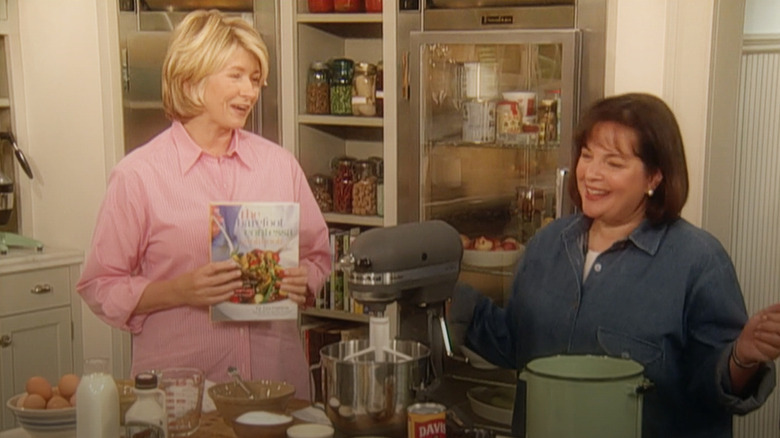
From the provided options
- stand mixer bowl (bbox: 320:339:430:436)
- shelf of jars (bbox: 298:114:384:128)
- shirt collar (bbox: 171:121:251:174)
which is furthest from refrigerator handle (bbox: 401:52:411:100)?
stand mixer bowl (bbox: 320:339:430:436)

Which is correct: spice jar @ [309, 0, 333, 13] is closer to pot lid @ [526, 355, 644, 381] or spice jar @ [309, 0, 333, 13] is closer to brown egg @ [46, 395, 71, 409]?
brown egg @ [46, 395, 71, 409]

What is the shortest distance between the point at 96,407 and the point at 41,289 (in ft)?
7.48

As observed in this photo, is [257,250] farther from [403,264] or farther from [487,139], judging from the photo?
[487,139]

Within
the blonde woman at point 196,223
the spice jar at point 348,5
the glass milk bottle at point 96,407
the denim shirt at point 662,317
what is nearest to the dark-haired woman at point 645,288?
the denim shirt at point 662,317

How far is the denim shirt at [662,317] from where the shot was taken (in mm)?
1926

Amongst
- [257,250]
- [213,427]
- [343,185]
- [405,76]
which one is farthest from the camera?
[343,185]

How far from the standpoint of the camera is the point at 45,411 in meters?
1.90

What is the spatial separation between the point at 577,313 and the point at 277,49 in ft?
7.42

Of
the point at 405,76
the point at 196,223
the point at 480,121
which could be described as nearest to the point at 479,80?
the point at 480,121

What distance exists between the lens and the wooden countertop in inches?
76.2

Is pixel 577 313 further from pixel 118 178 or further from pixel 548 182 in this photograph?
pixel 548 182

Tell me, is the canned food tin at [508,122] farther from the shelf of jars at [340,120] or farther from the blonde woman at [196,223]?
the blonde woman at [196,223]

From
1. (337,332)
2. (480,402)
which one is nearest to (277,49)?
(337,332)

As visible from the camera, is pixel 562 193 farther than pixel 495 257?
No
